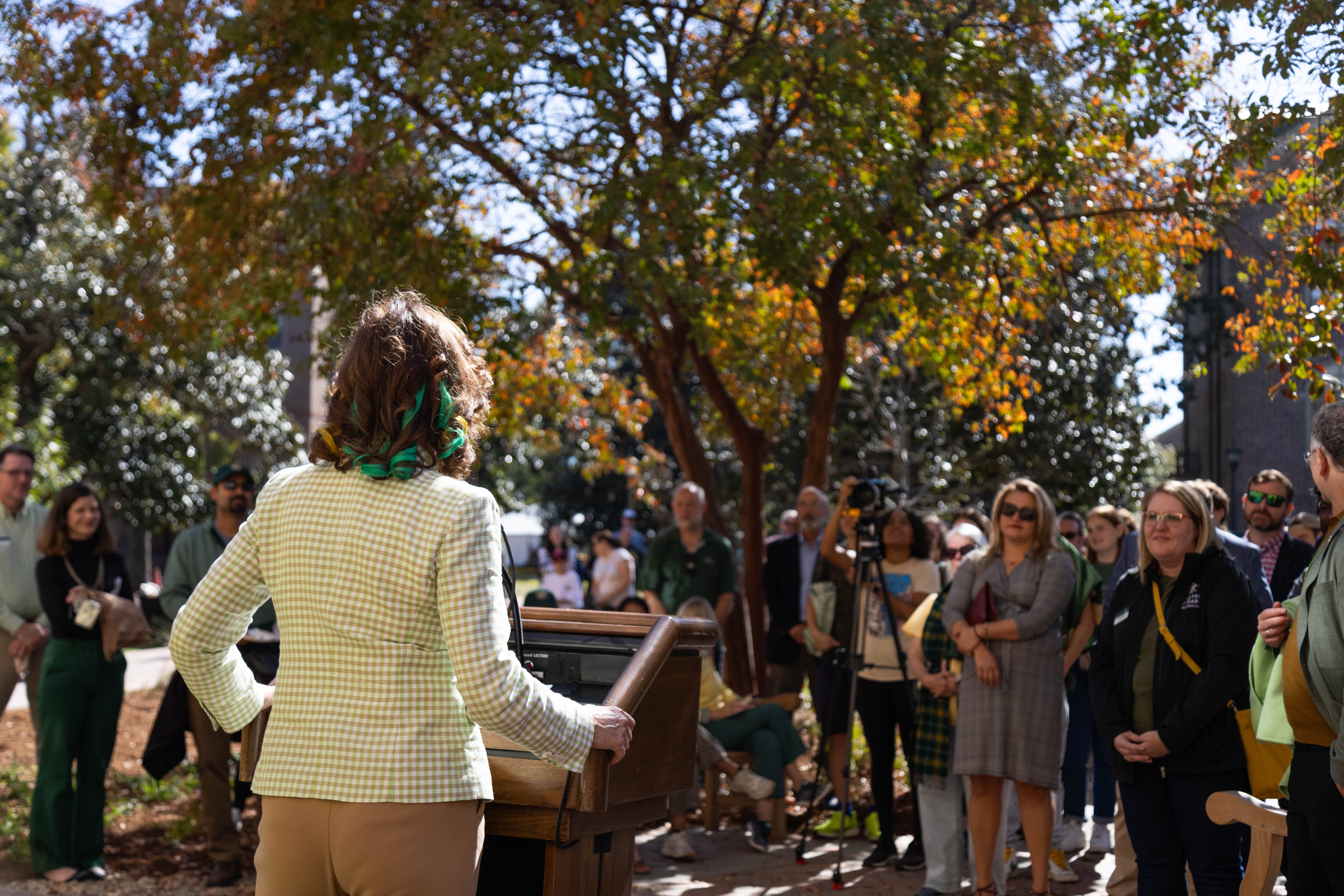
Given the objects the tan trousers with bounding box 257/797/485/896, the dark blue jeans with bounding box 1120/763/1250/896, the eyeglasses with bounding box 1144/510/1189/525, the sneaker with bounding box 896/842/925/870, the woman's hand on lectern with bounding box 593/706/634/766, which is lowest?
the sneaker with bounding box 896/842/925/870

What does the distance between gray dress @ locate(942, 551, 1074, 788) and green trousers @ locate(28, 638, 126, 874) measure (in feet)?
14.2

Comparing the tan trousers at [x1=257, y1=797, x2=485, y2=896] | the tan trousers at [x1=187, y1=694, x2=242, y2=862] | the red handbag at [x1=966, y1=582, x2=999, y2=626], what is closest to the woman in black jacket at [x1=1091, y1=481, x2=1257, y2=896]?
the red handbag at [x1=966, y1=582, x2=999, y2=626]

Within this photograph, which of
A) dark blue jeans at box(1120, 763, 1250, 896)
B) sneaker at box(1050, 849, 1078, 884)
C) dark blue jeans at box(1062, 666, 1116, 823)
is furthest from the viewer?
dark blue jeans at box(1062, 666, 1116, 823)

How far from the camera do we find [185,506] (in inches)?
796

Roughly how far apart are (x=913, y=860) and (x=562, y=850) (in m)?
4.17

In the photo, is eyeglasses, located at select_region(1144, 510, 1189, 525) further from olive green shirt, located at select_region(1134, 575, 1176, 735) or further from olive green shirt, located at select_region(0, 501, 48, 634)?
olive green shirt, located at select_region(0, 501, 48, 634)

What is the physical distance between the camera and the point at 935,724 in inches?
242

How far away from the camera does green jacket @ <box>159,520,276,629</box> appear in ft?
22.2

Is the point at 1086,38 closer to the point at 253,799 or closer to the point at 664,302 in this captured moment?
the point at 664,302

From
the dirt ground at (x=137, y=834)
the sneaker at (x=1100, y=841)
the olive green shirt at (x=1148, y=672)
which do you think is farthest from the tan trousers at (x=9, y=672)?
the sneaker at (x=1100, y=841)

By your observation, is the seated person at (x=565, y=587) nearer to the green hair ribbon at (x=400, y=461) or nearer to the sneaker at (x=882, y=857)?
the sneaker at (x=882, y=857)

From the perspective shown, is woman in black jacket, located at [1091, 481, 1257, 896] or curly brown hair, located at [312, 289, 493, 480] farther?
woman in black jacket, located at [1091, 481, 1257, 896]

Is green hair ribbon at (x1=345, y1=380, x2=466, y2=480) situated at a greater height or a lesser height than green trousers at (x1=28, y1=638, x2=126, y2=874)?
greater

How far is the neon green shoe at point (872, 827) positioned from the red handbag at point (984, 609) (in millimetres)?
2101
